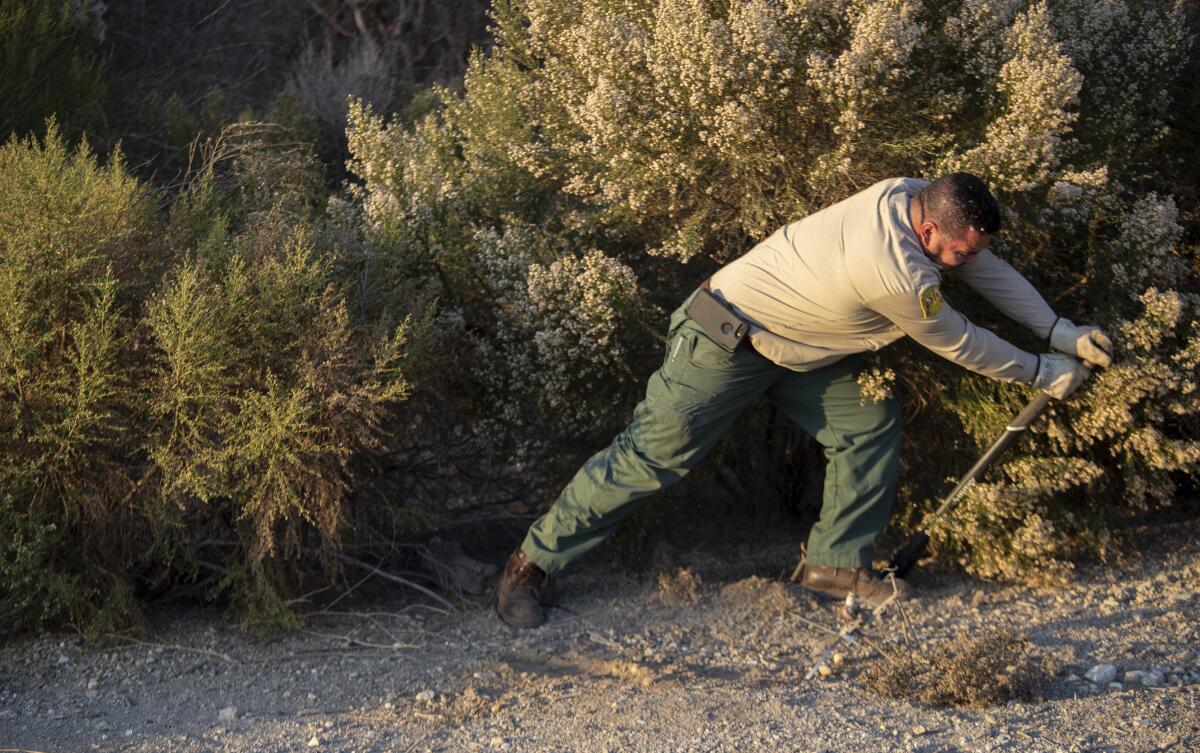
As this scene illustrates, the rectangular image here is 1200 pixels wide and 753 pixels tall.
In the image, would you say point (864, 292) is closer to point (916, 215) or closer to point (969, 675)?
point (916, 215)

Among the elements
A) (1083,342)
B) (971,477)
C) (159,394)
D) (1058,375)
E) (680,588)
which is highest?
(159,394)

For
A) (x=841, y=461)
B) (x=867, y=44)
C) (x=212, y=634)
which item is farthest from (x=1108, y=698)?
Result: (x=212, y=634)

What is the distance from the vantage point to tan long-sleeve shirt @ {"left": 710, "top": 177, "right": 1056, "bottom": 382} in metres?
4.44

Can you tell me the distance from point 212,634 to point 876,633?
247 centimetres

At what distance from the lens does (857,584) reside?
5.11 m

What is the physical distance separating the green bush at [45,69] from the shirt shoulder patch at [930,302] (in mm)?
4593

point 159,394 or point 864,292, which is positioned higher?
point 864,292

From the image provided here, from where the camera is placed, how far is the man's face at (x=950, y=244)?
440 centimetres

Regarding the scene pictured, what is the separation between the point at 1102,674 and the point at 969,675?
570 mm

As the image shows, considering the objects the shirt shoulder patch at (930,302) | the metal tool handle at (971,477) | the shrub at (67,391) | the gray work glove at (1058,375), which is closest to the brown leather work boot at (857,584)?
the metal tool handle at (971,477)

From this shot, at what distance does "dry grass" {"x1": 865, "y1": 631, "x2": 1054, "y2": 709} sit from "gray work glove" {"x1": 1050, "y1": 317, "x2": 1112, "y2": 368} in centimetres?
108

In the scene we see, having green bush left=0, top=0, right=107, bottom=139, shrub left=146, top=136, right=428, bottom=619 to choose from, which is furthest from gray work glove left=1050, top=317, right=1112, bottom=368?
green bush left=0, top=0, right=107, bottom=139

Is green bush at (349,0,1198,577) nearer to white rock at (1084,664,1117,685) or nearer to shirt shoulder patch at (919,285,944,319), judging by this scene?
shirt shoulder patch at (919,285,944,319)

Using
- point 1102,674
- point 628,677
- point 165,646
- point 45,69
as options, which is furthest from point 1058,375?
point 45,69
